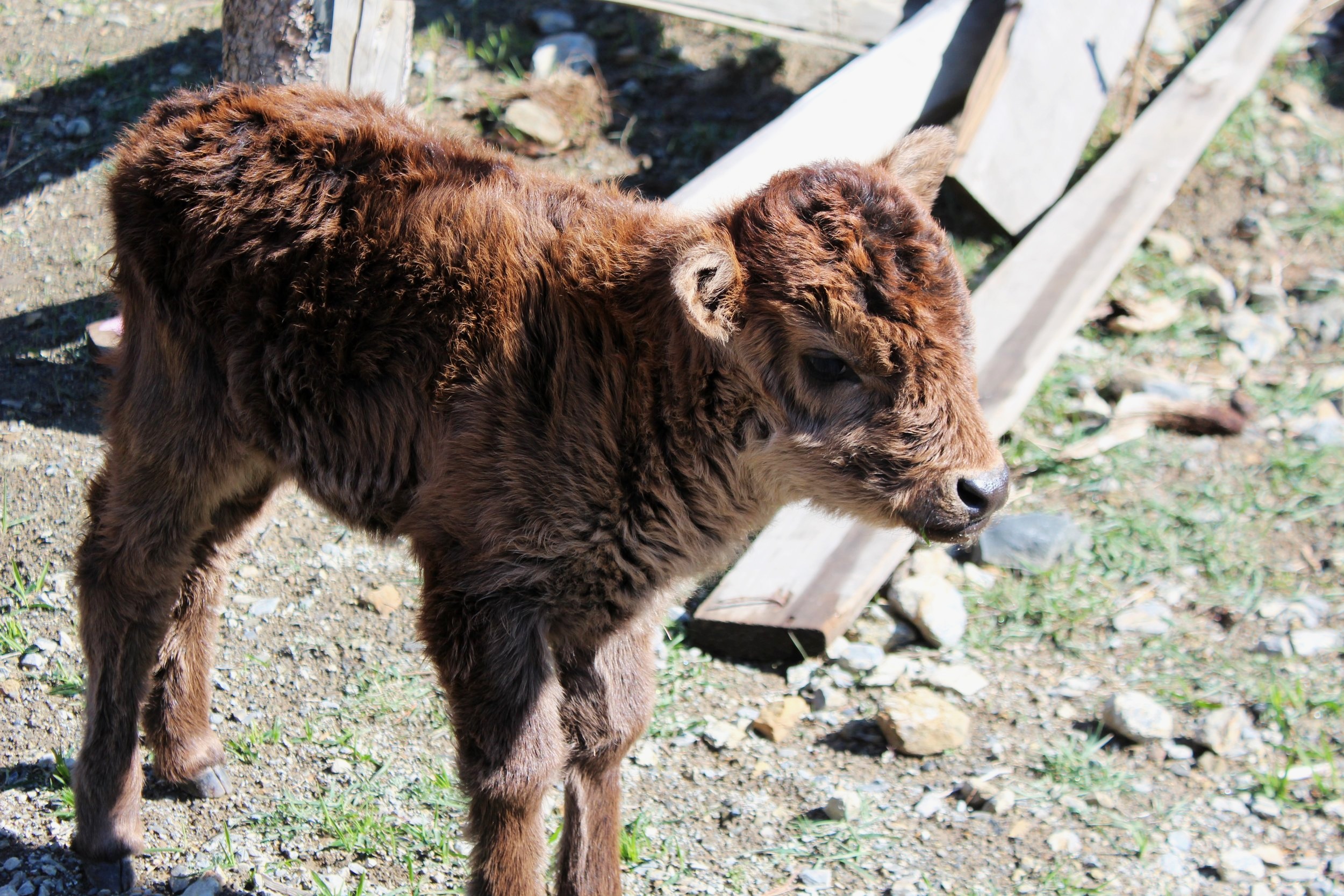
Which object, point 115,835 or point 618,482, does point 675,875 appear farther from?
point 115,835

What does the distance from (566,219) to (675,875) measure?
7.63ft

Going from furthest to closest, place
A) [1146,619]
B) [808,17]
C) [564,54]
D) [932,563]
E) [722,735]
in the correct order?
[564,54], [808,17], [932,563], [1146,619], [722,735]

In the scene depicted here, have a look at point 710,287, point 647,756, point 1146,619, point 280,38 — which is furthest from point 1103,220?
point 280,38

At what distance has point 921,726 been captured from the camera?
4707mm

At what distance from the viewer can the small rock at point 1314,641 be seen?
5.41 metres

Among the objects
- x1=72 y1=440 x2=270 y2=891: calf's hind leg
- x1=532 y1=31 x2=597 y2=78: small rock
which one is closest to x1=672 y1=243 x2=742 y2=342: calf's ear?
x1=72 y1=440 x2=270 y2=891: calf's hind leg

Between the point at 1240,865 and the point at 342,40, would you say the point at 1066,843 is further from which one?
the point at 342,40

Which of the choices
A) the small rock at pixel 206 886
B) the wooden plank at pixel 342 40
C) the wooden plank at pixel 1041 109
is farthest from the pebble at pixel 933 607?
the wooden plank at pixel 342 40

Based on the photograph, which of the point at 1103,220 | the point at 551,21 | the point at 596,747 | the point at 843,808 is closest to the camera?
the point at 596,747

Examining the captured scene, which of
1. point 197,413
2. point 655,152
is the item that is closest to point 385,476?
point 197,413

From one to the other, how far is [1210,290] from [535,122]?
181 inches

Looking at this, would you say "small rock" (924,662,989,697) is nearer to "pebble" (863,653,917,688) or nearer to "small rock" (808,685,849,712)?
"pebble" (863,653,917,688)

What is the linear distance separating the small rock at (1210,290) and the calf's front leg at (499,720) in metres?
6.02

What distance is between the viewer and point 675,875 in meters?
4.09
